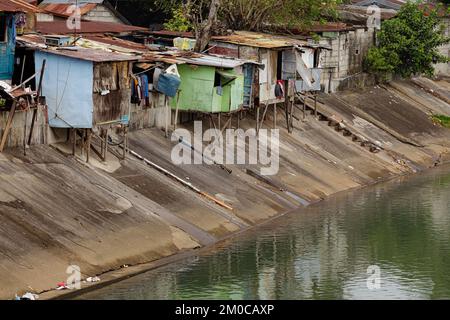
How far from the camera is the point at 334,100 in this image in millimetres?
59906

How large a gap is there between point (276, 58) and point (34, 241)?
862 inches

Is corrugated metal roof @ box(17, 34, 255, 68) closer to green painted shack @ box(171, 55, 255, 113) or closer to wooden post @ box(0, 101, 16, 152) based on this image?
green painted shack @ box(171, 55, 255, 113)

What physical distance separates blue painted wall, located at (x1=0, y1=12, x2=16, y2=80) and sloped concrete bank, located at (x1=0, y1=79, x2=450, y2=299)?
291cm

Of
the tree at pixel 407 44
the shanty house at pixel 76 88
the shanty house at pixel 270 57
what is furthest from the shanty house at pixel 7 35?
the tree at pixel 407 44

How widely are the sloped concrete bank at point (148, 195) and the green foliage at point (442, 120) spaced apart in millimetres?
6637

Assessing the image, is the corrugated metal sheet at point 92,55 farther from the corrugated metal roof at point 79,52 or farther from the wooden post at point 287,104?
the wooden post at point 287,104

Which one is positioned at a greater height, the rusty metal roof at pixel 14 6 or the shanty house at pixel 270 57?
the rusty metal roof at pixel 14 6

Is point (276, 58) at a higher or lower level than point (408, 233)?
higher

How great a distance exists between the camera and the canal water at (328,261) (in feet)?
107

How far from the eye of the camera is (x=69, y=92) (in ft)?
125

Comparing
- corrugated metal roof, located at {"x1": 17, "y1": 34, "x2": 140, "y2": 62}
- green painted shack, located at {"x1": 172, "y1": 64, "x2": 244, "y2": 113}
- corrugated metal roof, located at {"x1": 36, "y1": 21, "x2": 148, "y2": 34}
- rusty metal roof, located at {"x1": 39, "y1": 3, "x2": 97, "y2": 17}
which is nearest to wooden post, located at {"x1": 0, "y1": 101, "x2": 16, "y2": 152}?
corrugated metal roof, located at {"x1": 17, "y1": 34, "x2": 140, "y2": 62}

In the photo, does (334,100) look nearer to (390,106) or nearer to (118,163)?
(390,106)

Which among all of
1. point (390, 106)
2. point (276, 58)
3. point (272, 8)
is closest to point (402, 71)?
point (390, 106)

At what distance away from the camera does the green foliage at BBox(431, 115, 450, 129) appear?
206 ft
